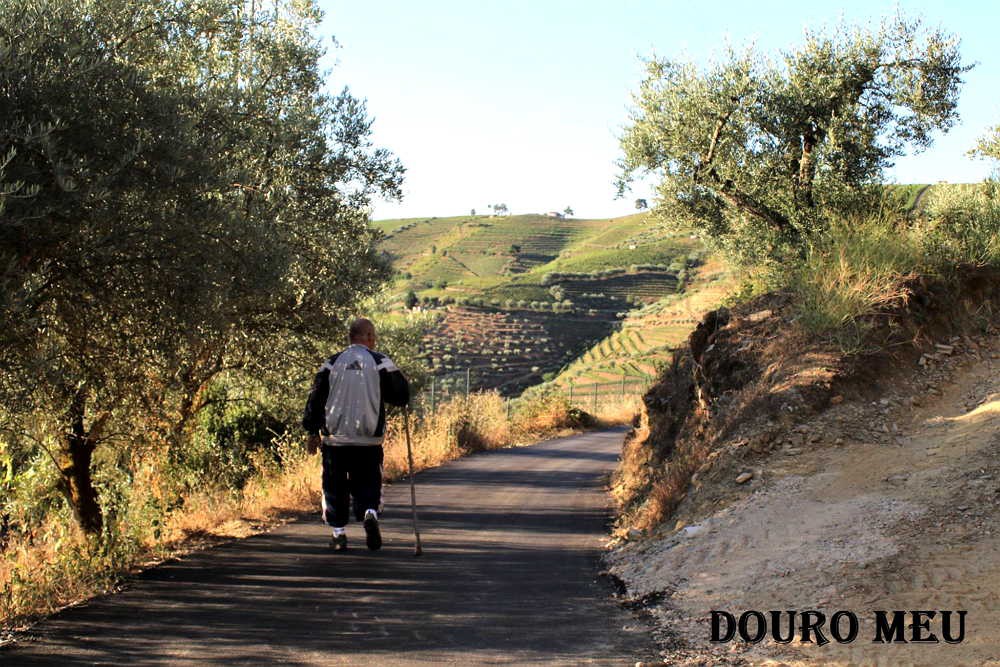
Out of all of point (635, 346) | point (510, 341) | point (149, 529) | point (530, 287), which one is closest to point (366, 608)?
point (149, 529)

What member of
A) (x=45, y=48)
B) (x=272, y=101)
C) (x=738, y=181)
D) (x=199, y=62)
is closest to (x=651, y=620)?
(x=45, y=48)

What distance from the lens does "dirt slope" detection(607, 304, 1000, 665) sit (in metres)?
5.45

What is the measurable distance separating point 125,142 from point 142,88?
0.61 m

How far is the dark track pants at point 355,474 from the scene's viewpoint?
8180 millimetres

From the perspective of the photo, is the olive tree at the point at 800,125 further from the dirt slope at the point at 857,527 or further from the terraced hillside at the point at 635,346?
the terraced hillside at the point at 635,346

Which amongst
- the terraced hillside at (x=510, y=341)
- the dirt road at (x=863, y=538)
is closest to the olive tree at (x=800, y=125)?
the dirt road at (x=863, y=538)

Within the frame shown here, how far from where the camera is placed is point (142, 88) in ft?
22.7

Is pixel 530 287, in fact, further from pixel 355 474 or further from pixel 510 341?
pixel 355 474

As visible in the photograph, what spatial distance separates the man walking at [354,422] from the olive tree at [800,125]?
342 inches

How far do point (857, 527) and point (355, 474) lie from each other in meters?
4.38

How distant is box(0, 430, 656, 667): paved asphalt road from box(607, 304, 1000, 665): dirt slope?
24.2 inches

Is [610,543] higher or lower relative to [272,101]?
lower

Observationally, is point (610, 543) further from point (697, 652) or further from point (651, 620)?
point (697, 652)

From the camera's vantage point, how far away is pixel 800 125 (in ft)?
47.5
